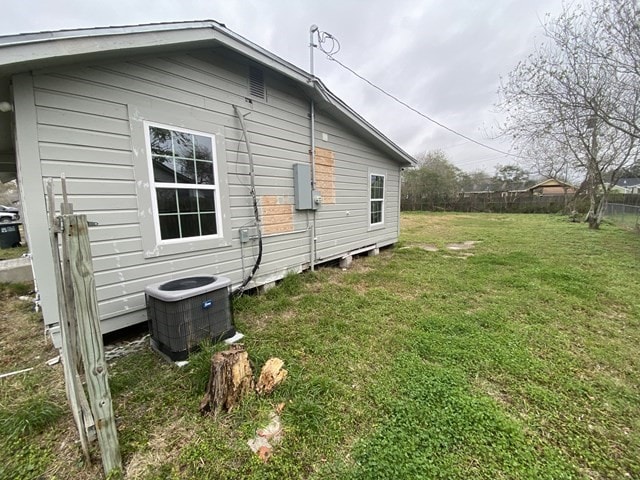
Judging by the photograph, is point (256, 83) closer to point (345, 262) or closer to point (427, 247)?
point (345, 262)

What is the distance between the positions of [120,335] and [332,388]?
2.42 m

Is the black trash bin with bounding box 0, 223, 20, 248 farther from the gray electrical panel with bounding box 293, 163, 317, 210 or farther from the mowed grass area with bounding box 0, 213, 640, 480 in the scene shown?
the gray electrical panel with bounding box 293, 163, 317, 210

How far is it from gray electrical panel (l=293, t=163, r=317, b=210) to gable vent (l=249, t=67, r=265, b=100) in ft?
3.85

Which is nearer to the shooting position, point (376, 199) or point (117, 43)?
point (117, 43)

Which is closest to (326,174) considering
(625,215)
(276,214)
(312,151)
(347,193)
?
(312,151)

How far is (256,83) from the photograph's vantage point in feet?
12.3

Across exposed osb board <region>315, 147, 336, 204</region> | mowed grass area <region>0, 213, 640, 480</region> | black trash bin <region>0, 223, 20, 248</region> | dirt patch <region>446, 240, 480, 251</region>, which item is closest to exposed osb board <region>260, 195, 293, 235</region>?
exposed osb board <region>315, 147, 336, 204</region>

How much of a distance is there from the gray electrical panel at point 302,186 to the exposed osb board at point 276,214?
18 centimetres

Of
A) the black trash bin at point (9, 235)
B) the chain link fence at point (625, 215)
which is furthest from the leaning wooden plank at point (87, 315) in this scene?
the chain link fence at point (625, 215)

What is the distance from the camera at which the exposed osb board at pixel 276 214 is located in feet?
13.3

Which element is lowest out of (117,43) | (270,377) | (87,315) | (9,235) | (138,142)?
(270,377)

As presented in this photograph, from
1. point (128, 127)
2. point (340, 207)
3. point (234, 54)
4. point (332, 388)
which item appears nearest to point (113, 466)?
point (332, 388)

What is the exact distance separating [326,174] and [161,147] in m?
3.03

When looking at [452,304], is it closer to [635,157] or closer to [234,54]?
[234,54]
